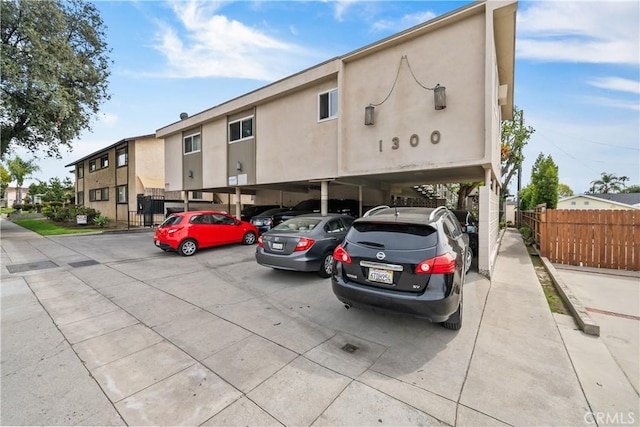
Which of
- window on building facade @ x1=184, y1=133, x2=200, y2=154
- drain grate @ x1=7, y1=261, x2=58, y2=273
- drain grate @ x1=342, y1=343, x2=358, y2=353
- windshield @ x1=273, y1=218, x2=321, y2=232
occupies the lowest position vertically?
drain grate @ x1=342, y1=343, x2=358, y2=353

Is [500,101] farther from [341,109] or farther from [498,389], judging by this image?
[498,389]

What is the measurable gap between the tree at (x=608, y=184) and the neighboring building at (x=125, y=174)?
93012mm

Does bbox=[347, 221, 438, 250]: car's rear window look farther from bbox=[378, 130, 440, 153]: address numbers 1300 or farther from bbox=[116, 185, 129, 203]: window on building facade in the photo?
bbox=[116, 185, 129, 203]: window on building facade

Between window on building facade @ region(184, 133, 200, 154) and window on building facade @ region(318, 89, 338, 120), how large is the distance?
27.4 feet

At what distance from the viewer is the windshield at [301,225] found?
21.4ft

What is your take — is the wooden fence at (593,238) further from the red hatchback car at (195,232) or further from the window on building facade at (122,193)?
the window on building facade at (122,193)

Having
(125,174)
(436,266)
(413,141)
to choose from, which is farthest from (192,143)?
(436,266)

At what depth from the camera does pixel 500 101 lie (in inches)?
406

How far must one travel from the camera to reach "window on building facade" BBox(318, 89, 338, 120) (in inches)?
379

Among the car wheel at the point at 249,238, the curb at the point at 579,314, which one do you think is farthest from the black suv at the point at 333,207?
the curb at the point at 579,314

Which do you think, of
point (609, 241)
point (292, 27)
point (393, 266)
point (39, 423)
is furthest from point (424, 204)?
point (39, 423)

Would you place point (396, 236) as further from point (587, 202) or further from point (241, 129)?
point (587, 202)

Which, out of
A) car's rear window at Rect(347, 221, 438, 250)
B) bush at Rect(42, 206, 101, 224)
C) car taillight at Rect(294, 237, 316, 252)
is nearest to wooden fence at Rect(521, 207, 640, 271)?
car's rear window at Rect(347, 221, 438, 250)

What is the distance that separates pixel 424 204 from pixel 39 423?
699 inches
